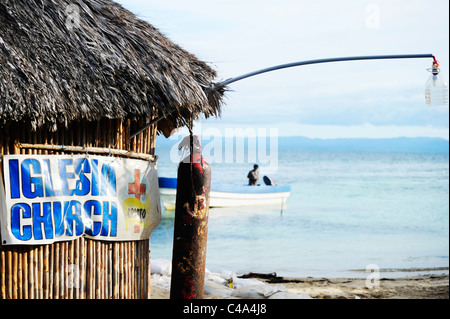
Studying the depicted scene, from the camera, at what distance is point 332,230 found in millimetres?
29641

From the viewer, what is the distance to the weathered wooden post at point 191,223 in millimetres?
7164

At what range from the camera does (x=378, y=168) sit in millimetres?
72250

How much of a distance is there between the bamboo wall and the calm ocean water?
276 inches

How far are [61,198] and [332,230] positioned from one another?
24.4m

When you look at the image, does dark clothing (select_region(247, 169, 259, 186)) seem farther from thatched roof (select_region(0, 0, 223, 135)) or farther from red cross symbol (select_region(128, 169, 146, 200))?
red cross symbol (select_region(128, 169, 146, 200))

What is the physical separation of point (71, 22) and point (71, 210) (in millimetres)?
2119

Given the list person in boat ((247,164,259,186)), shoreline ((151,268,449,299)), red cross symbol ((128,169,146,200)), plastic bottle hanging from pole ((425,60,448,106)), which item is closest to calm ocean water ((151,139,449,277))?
shoreline ((151,268,449,299))

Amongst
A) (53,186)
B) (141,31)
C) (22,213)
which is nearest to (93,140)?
(53,186)

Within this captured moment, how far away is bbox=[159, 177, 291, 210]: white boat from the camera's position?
26812 mm

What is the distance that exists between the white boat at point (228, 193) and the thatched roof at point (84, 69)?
19.4m

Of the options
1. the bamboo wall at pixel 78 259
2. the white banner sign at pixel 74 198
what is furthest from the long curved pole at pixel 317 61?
the white banner sign at pixel 74 198

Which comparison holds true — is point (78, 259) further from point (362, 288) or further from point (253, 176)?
point (253, 176)

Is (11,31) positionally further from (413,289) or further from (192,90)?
(413,289)

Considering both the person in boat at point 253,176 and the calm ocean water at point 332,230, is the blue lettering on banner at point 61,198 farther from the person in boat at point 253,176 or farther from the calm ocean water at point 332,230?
the person in boat at point 253,176
